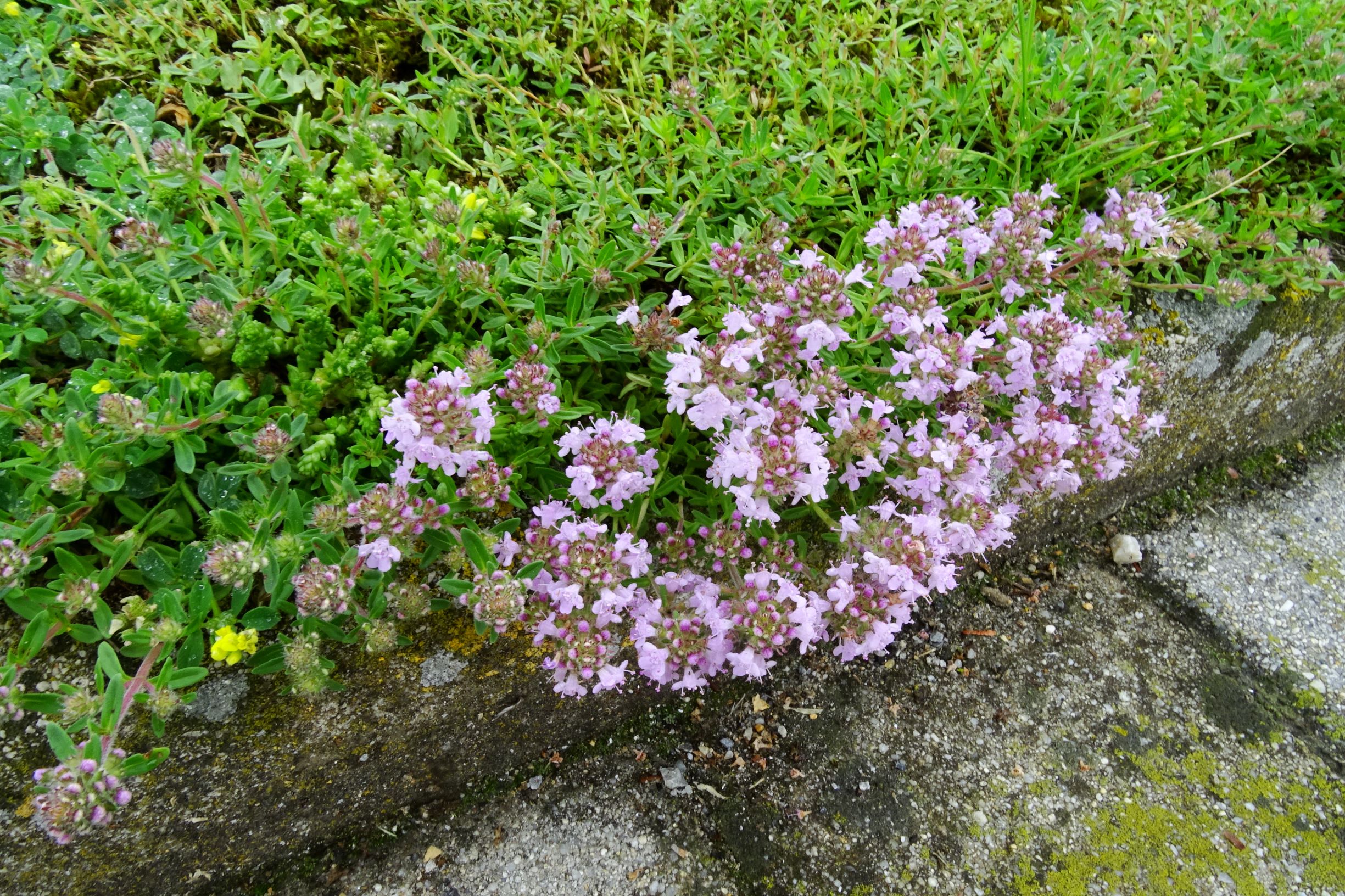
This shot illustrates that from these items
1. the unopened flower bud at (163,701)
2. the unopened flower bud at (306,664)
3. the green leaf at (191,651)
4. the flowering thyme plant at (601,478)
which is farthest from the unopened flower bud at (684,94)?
the unopened flower bud at (163,701)

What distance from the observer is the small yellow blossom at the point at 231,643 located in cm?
173

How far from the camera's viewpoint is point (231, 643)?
1.74 m

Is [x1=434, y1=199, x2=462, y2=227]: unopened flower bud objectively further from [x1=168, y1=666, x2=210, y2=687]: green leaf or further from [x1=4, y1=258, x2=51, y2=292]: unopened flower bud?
[x1=168, y1=666, x2=210, y2=687]: green leaf

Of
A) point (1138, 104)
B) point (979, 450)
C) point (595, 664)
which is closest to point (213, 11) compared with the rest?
point (595, 664)

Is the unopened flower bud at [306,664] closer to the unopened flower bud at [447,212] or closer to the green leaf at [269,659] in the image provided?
the green leaf at [269,659]

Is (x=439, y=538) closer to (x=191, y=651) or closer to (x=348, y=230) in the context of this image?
(x=191, y=651)

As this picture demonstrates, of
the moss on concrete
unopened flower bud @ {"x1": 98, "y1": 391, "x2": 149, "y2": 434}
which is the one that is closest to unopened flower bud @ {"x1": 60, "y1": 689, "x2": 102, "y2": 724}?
unopened flower bud @ {"x1": 98, "y1": 391, "x2": 149, "y2": 434}

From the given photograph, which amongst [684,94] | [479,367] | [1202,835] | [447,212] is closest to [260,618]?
[479,367]

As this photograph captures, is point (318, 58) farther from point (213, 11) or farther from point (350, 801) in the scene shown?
point (350, 801)

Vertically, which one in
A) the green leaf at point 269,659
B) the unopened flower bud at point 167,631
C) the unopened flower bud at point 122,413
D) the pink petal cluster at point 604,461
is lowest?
the green leaf at point 269,659

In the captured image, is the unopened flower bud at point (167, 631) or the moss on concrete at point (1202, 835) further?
the moss on concrete at point (1202, 835)

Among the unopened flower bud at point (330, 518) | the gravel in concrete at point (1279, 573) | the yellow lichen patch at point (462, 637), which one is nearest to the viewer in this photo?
the unopened flower bud at point (330, 518)

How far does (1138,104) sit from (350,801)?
3301 millimetres

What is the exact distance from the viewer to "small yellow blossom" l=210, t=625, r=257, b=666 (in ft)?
5.67
